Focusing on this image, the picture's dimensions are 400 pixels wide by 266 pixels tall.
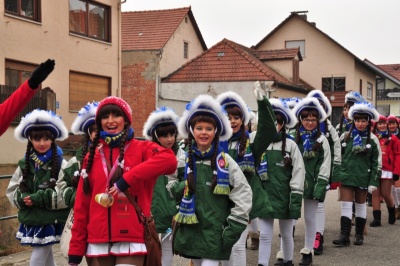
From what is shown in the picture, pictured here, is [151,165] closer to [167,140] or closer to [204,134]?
[204,134]

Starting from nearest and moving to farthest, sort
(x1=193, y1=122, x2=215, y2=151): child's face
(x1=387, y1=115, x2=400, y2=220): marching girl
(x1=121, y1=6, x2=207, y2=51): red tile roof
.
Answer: (x1=193, y1=122, x2=215, y2=151): child's face < (x1=387, y1=115, x2=400, y2=220): marching girl < (x1=121, y1=6, x2=207, y2=51): red tile roof

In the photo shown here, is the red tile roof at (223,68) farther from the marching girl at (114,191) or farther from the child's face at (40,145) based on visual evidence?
the marching girl at (114,191)

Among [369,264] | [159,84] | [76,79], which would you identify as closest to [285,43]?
[159,84]

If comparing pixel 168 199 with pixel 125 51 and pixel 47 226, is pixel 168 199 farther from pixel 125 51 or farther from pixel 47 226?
pixel 125 51

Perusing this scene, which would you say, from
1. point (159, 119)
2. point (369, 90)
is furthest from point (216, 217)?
point (369, 90)

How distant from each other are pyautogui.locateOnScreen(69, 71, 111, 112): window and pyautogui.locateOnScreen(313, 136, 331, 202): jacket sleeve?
16000 mm

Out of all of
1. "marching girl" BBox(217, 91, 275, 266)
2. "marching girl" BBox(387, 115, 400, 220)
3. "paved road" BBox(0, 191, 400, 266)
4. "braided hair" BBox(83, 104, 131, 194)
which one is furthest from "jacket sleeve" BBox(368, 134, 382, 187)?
"braided hair" BBox(83, 104, 131, 194)

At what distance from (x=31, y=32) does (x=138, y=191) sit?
664 inches

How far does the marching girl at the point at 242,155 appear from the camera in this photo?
5.76 m

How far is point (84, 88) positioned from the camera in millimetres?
23156

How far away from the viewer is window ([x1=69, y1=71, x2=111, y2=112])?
22547 mm

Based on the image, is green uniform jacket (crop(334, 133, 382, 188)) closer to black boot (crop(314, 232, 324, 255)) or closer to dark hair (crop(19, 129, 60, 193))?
black boot (crop(314, 232, 324, 255))

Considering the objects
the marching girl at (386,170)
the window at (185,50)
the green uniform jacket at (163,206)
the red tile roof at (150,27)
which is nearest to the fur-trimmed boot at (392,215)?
the marching girl at (386,170)

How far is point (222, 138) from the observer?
5.16 meters
